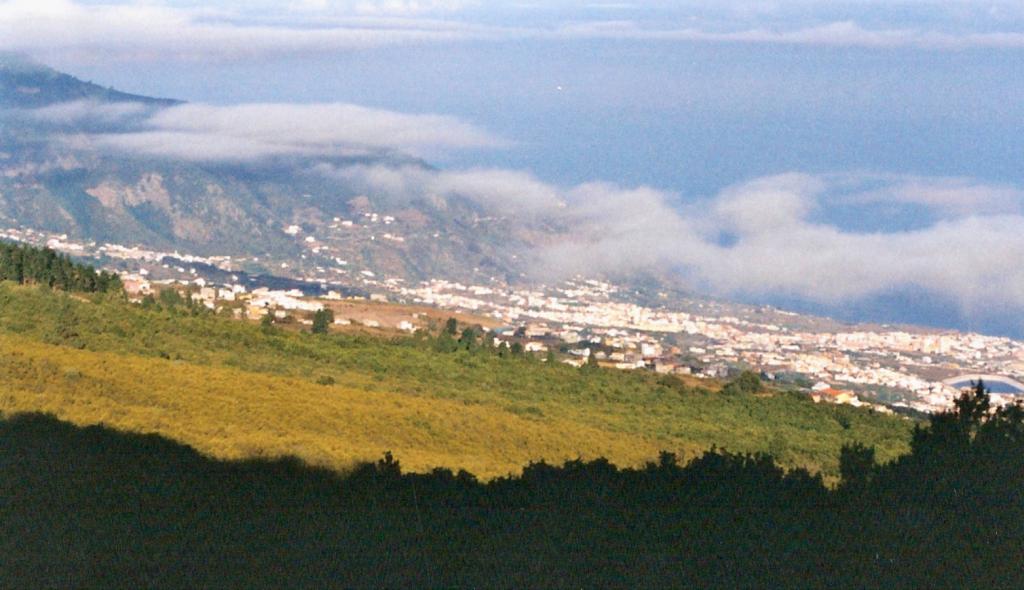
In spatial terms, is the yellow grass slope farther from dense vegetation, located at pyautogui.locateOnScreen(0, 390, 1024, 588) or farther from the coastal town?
the coastal town

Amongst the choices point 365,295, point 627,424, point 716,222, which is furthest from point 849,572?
point 365,295

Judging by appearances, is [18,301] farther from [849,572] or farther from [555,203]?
[555,203]

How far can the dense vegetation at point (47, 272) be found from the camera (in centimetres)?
1939

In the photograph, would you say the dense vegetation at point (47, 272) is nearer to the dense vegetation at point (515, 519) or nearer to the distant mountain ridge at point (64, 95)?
the dense vegetation at point (515, 519)

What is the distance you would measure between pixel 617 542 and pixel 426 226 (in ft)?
119

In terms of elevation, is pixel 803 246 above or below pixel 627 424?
above

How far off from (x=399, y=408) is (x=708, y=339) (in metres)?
8.61

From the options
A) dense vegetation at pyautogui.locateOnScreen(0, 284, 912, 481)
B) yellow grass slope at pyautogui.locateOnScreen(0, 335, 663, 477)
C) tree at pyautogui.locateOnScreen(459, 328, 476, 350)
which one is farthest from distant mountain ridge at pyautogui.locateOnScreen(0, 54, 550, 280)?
yellow grass slope at pyautogui.locateOnScreen(0, 335, 663, 477)

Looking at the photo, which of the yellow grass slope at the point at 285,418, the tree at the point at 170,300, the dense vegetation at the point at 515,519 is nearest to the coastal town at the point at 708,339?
the dense vegetation at the point at 515,519

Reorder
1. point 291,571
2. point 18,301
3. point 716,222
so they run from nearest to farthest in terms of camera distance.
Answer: point 291,571 < point 18,301 < point 716,222

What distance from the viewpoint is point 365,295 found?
42281 millimetres

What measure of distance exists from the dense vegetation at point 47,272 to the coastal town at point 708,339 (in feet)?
14.1

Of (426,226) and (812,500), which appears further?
(426,226)

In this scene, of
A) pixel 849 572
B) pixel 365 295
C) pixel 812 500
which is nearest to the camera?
pixel 849 572
